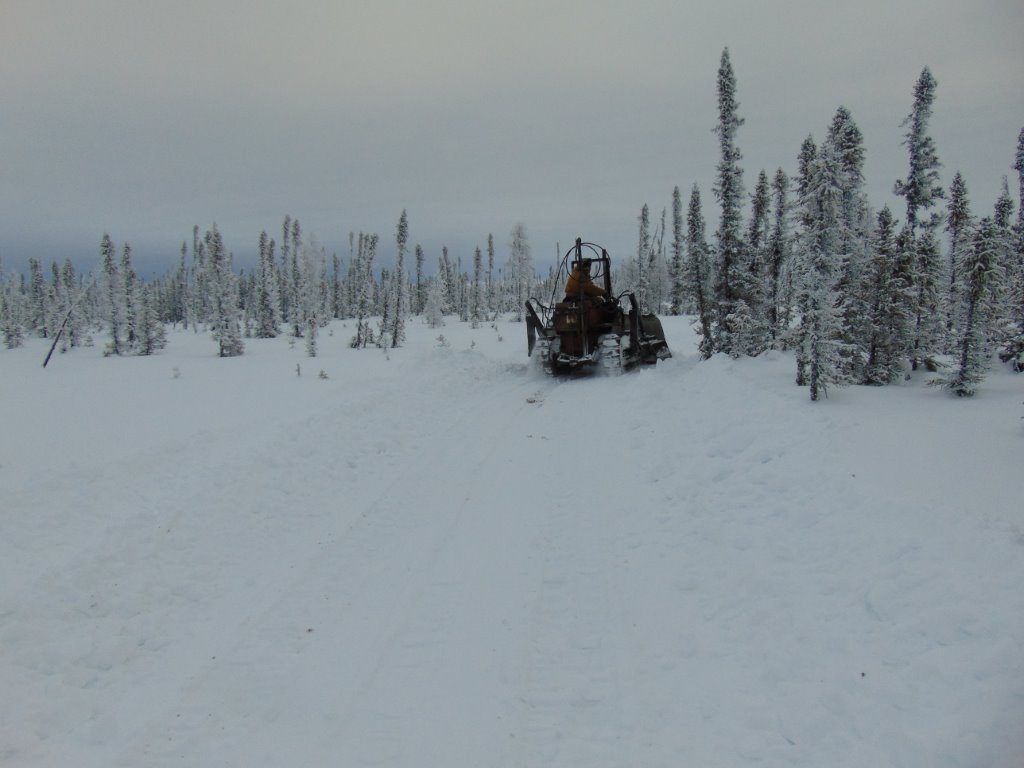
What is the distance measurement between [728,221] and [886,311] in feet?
26.1

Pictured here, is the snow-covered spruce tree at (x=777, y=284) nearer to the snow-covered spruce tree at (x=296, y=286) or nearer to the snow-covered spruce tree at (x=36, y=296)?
the snow-covered spruce tree at (x=296, y=286)

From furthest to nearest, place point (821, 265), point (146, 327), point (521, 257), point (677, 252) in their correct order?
point (521, 257) → point (677, 252) → point (146, 327) → point (821, 265)

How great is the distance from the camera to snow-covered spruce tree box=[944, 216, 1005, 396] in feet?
33.8

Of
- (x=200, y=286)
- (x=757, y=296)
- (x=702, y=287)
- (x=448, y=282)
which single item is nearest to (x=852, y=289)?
(x=757, y=296)

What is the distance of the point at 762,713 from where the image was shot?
3.86 meters

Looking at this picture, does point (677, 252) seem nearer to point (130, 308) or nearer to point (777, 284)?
point (777, 284)

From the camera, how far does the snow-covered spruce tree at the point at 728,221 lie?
1900 cm

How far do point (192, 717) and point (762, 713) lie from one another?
14.3 ft

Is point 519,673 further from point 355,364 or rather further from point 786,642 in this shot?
point 355,364

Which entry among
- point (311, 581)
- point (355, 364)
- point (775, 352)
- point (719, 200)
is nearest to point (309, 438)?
point (311, 581)

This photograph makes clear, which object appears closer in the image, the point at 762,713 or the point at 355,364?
the point at 762,713

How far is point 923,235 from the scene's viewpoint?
49.9ft

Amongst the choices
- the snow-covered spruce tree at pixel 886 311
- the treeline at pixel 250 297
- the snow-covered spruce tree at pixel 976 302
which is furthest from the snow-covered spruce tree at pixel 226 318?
the snow-covered spruce tree at pixel 976 302

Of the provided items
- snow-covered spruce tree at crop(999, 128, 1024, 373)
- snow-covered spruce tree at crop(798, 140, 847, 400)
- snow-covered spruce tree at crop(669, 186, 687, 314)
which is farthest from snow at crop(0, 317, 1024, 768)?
snow-covered spruce tree at crop(669, 186, 687, 314)
